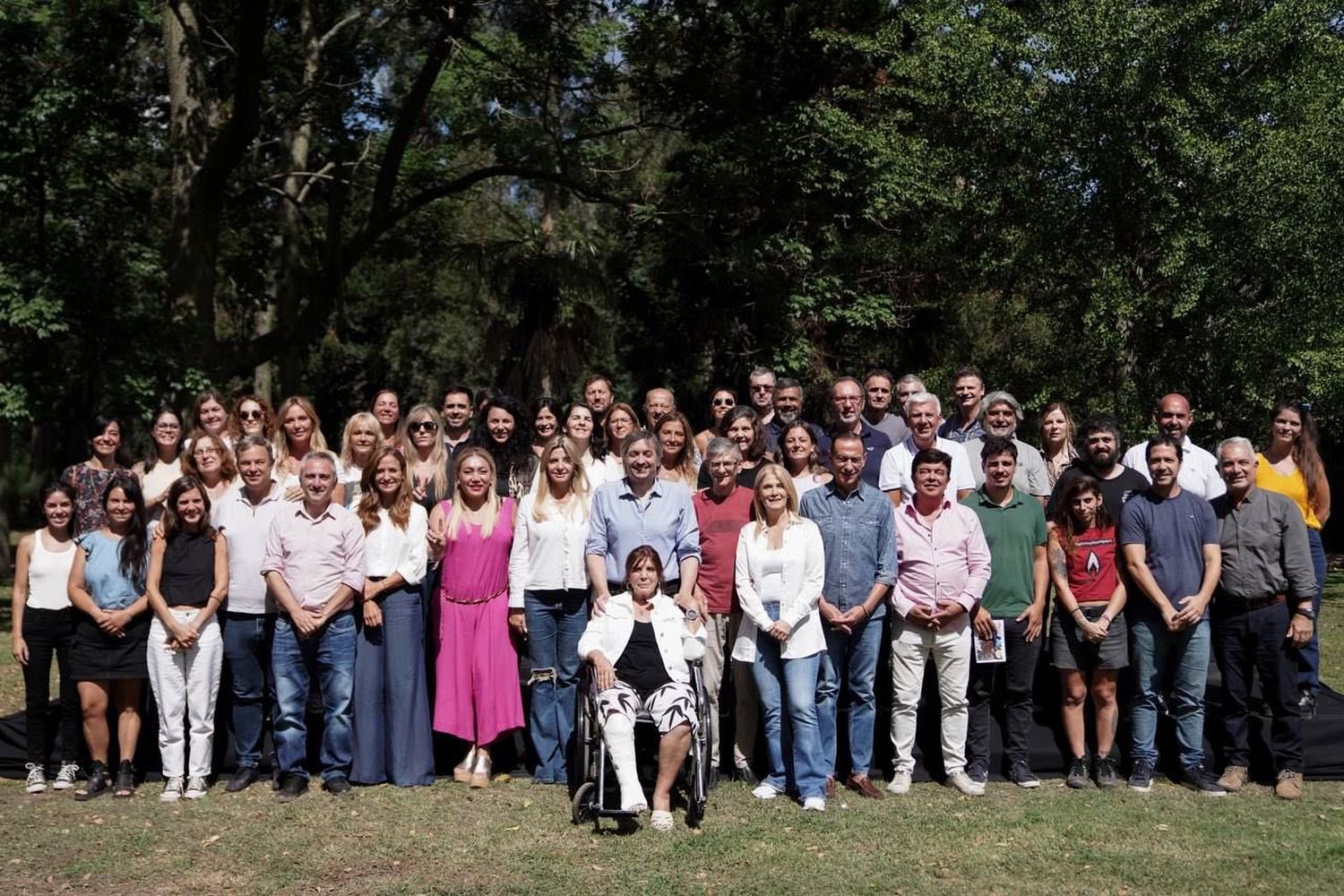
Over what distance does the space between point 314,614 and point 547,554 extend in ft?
4.08

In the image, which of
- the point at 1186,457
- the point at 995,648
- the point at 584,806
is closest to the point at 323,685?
the point at 584,806

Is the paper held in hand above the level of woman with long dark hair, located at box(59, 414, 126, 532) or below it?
below

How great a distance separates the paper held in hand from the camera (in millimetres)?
7145

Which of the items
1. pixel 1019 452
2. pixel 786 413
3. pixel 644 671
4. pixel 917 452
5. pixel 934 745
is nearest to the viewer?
pixel 644 671

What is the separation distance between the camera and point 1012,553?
7.21 metres

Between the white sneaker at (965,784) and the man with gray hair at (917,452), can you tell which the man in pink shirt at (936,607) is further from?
the man with gray hair at (917,452)

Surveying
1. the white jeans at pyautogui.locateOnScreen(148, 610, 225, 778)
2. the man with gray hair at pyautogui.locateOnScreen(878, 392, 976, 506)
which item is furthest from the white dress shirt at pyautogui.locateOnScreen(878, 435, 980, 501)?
the white jeans at pyautogui.locateOnScreen(148, 610, 225, 778)

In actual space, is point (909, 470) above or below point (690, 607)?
above

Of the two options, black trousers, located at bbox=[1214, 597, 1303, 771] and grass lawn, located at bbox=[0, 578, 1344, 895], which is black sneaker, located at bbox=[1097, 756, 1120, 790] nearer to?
grass lawn, located at bbox=[0, 578, 1344, 895]

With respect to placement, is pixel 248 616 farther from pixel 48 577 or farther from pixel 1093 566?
pixel 1093 566

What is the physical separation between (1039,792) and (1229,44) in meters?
8.80

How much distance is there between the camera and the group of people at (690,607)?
7.00m

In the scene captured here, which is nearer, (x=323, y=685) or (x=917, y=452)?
(x=323, y=685)

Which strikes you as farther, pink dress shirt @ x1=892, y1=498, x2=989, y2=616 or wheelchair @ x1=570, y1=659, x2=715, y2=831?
pink dress shirt @ x1=892, y1=498, x2=989, y2=616
